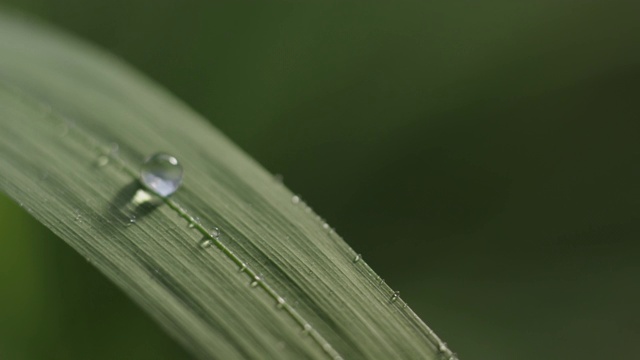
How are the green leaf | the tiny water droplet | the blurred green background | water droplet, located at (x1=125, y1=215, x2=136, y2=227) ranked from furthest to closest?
the blurred green background
the tiny water droplet
water droplet, located at (x1=125, y1=215, x2=136, y2=227)
the green leaf

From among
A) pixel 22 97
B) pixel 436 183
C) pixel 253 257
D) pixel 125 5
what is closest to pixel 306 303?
pixel 253 257

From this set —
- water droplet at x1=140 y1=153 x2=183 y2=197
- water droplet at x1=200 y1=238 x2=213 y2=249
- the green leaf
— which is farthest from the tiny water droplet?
water droplet at x1=200 y1=238 x2=213 y2=249

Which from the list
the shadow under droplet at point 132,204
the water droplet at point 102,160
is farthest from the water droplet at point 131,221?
the water droplet at point 102,160

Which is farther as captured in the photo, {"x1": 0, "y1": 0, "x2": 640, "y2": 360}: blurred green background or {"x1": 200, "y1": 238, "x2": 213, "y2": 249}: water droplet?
{"x1": 0, "y1": 0, "x2": 640, "y2": 360}: blurred green background

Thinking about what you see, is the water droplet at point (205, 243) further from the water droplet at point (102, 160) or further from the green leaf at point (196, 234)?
the water droplet at point (102, 160)

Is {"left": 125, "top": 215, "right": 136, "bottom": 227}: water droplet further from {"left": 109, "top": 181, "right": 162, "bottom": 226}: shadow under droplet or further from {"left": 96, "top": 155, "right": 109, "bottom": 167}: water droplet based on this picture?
{"left": 96, "top": 155, "right": 109, "bottom": 167}: water droplet

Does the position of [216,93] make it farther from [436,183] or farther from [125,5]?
[436,183]
